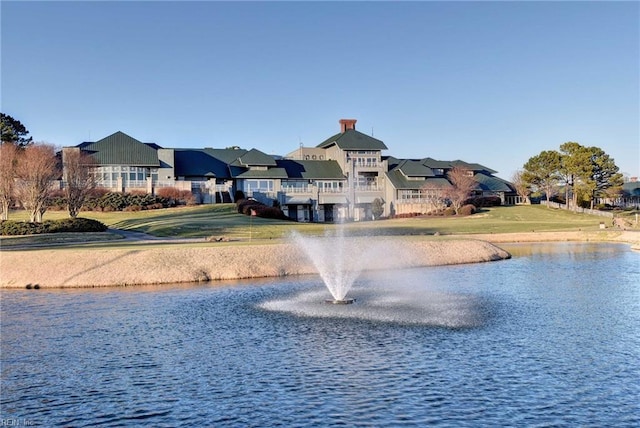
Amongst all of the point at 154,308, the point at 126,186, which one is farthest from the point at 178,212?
the point at 154,308

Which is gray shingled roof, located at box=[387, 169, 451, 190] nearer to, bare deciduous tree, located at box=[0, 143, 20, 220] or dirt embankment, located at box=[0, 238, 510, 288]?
dirt embankment, located at box=[0, 238, 510, 288]

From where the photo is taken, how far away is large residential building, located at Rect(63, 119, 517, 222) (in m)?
83.8

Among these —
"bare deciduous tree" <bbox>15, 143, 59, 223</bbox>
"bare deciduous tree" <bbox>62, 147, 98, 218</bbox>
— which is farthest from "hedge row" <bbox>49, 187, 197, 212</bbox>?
"bare deciduous tree" <bbox>15, 143, 59, 223</bbox>

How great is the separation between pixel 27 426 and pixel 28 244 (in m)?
35.5

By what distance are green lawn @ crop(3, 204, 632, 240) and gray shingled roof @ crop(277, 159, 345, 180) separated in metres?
18.2

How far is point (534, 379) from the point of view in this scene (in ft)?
50.7

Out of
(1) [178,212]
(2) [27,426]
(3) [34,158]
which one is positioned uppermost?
(3) [34,158]

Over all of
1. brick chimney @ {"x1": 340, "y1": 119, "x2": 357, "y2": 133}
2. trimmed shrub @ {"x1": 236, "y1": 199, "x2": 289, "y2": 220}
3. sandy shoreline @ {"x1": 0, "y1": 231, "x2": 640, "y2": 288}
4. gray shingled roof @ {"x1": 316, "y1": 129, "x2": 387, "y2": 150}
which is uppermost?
brick chimney @ {"x1": 340, "y1": 119, "x2": 357, "y2": 133}

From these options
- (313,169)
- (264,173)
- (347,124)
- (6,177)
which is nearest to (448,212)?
(313,169)

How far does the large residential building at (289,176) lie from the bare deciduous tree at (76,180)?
1251 cm

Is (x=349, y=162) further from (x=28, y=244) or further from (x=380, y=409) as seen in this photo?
(x=380, y=409)

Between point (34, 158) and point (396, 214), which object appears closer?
point (34, 158)

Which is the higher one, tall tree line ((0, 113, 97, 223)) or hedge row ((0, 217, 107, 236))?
tall tree line ((0, 113, 97, 223))

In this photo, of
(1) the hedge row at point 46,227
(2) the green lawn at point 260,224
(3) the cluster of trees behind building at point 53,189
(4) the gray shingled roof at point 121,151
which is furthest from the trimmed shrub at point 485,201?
(1) the hedge row at point 46,227
